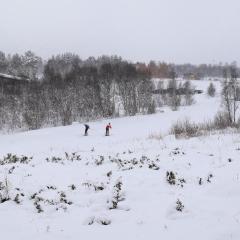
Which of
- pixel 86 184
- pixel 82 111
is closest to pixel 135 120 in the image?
pixel 82 111

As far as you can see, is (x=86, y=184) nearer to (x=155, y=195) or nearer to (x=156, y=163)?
(x=155, y=195)

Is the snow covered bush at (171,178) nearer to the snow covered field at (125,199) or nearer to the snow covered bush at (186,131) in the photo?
the snow covered field at (125,199)

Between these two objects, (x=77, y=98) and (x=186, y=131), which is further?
(x=77, y=98)

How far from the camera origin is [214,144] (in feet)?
38.8

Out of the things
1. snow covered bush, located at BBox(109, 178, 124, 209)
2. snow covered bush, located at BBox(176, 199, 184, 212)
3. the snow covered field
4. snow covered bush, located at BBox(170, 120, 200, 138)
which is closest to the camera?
the snow covered field

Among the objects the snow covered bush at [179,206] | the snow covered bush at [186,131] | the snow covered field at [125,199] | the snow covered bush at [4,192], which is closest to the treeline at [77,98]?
the snow covered bush at [186,131]

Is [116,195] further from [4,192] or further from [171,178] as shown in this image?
[4,192]

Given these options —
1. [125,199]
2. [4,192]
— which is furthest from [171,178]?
[4,192]

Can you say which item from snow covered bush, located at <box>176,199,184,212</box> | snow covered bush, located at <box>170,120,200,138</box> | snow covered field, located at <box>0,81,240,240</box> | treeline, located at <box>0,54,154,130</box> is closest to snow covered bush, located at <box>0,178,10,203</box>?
snow covered field, located at <box>0,81,240,240</box>

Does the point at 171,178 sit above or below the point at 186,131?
below

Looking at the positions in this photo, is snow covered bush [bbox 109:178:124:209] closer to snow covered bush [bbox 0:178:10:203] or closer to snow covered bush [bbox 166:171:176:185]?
snow covered bush [bbox 166:171:176:185]

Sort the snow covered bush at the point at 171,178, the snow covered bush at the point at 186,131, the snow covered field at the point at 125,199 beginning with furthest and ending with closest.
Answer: the snow covered bush at the point at 186,131 → the snow covered bush at the point at 171,178 → the snow covered field at the point at 125,199

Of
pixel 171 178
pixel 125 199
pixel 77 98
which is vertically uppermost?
pixel 77 98

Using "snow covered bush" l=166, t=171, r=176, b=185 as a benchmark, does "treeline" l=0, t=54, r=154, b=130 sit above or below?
above
